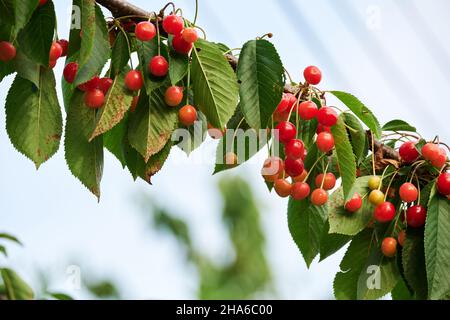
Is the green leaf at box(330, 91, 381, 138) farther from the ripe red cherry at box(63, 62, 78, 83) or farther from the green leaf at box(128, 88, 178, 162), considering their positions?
the ripe red cherry at box(63, 62, 78, 83)

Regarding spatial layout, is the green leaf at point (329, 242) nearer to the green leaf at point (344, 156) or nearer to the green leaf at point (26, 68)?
the green leaf at point (344, 156)

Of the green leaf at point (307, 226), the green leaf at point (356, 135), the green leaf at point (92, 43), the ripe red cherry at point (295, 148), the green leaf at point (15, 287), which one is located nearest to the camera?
the green leaf at point (92, 43)

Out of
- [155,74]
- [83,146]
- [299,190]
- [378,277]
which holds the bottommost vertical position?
[378,277]

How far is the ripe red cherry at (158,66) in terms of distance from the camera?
1418 mm

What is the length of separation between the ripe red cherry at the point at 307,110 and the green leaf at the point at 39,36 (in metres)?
0.56

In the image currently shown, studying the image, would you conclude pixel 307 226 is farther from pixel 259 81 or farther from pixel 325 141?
pixel 259 81

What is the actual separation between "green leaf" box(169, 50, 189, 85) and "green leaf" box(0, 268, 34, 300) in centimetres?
77

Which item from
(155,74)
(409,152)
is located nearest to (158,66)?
(155,74)

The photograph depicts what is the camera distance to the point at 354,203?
1622mm

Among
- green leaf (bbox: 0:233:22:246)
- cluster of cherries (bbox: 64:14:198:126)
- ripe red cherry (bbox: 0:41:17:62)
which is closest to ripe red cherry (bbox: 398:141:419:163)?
cluster of cherries (bbox: 64:14:198:126)

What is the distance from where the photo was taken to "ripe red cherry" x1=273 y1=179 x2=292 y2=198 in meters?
1.60

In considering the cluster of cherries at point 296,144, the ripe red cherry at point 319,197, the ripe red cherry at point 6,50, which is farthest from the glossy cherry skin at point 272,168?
the ripe red cherry at point 6,50

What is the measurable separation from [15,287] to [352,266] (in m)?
0.87

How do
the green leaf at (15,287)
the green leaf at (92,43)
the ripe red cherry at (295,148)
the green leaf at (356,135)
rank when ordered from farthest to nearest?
the green leaf at (15,287), the green leaf at (356,135), the ripe red cherry at (295,148), the green leaf at (92,43)
